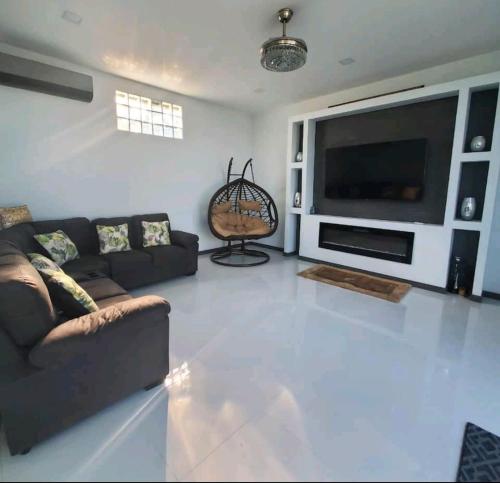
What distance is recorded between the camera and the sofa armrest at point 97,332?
51.3 inches

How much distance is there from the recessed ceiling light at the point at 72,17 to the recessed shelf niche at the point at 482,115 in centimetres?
409

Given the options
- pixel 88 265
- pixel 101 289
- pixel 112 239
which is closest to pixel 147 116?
pixel 112 239

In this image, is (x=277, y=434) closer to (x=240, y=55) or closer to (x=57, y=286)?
(x=57, y=286)

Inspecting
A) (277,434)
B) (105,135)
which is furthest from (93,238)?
(277,434)

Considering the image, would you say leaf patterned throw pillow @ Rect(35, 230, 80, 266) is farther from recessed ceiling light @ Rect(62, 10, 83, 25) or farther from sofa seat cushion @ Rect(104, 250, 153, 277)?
recessed ceiling light @ Rect(62, 10, 83, 25)

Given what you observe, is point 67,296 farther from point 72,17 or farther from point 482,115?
point 482,115

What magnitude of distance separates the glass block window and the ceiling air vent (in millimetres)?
520

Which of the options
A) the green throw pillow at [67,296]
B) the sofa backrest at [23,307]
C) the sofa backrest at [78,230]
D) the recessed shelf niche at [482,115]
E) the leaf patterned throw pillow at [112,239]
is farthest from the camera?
the leaf patterned throw pillow at [112,239]

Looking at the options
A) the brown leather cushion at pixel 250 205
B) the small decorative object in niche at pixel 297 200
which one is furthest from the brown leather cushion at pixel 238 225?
the small decorative object in niche at pixel 297 200

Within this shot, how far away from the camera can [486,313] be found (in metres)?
2.88

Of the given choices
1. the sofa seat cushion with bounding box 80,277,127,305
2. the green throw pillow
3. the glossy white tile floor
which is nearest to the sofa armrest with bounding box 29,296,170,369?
the green throw pillow

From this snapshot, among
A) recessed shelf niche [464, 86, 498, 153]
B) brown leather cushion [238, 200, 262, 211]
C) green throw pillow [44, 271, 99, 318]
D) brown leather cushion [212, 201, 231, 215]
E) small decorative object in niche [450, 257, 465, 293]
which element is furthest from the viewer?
brown leather cushion [238, 200, 262, 211]

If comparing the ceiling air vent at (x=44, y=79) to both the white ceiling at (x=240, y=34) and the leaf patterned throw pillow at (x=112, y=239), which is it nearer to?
the white ceiling at (x=240, y=34)

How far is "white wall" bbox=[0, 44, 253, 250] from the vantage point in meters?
3.17
